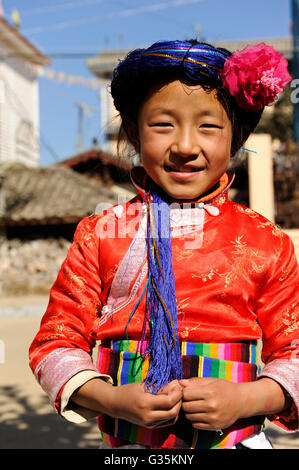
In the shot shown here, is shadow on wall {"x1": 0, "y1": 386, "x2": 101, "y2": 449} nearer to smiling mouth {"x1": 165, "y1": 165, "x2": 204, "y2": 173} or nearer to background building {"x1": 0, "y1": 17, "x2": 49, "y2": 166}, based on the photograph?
smiling mouth {"x1": 165, "y1": 165, "x2": 204, "y2": 173}

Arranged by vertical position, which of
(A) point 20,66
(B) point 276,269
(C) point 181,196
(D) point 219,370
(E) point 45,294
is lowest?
(E) point 45,294

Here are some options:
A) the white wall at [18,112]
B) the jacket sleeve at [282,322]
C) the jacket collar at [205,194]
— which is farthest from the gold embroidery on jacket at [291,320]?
the white wall at [18,112]

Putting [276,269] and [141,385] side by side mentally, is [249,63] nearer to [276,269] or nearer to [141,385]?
[276,269]

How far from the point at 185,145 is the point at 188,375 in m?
0.59

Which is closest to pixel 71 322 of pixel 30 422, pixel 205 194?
pixel 205 194

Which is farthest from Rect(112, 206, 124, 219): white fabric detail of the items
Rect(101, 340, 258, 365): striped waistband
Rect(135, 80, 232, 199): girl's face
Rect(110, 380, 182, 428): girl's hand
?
Rect(110, 380, 182, 428): girl's hand

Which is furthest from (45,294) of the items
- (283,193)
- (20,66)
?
(20,66)

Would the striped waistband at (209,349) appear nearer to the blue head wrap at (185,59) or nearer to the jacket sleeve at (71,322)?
the jacket sleeve at (71,322)

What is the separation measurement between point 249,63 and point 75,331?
0.84 m

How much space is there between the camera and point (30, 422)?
427 cm

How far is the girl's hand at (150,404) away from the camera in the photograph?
117 cm

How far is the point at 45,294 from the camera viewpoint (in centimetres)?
1308

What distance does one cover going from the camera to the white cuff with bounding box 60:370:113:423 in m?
1.29

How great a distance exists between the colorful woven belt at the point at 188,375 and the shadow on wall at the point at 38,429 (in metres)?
2.52
